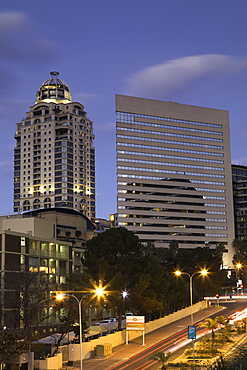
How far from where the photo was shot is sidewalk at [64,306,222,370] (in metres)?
57.9

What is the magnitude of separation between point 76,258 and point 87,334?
48400 millimetres

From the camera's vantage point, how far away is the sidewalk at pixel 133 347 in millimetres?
57875

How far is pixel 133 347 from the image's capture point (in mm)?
67125

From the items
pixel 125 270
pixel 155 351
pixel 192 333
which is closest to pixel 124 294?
pixel 125 270

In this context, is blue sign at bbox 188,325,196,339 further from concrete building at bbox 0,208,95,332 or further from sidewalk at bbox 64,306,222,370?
concrete building at bbox 0,208,95,332

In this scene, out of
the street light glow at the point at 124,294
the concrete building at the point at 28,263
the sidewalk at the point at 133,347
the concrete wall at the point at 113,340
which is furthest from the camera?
the concrete building at the point at 28,263

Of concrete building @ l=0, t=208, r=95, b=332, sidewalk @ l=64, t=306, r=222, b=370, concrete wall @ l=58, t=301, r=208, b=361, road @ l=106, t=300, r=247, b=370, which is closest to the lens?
road @ l=106, t=300, r=247, b=370

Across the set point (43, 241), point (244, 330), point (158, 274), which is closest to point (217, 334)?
point (244, 330)

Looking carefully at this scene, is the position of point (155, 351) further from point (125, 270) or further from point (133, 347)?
point (125, 270)

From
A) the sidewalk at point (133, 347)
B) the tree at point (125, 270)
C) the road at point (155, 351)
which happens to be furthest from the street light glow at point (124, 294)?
the road at point (155, 351)

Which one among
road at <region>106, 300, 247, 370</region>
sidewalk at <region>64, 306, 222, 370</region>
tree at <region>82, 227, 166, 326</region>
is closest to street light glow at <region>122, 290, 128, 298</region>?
tree at <region>82, 227, 166, 326</region>

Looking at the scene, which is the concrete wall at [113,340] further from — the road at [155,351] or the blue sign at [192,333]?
the blue sign at [192,333]

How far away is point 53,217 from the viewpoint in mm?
140875

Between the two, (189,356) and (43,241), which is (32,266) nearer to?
(43,241)
